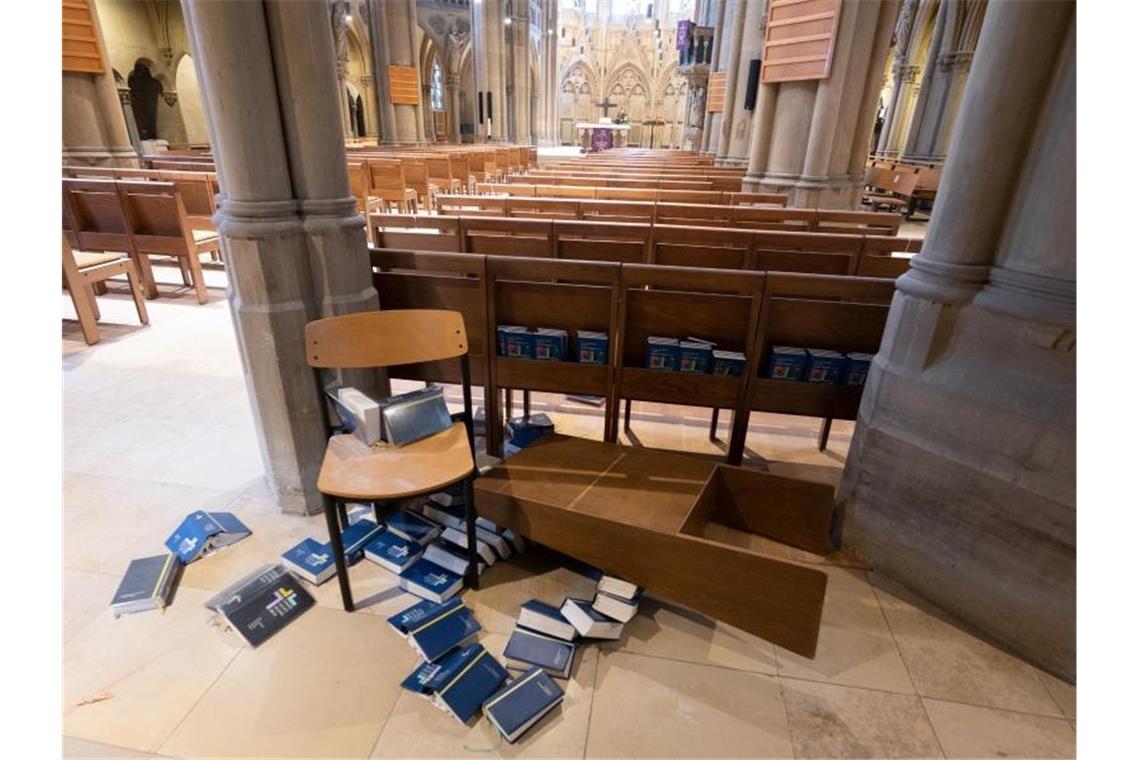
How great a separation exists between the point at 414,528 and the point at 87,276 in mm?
4160

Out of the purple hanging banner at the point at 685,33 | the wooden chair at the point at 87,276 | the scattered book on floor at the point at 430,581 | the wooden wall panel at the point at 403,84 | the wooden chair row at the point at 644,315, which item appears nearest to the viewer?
the scattered book on floor at the point at 430,581

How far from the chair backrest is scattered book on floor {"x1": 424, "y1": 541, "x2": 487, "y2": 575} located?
807mm

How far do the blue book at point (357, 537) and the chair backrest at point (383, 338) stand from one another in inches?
29.5

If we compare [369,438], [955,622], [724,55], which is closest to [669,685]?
[955,622]

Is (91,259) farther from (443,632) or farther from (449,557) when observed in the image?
(443,632)

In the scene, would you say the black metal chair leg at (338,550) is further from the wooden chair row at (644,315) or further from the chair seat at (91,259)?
the chair seat at (91,259)

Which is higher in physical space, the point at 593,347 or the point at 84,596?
the point at 593,347

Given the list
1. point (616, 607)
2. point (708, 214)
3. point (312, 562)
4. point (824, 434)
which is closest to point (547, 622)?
point (616, 607)

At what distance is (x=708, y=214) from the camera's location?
4.93m

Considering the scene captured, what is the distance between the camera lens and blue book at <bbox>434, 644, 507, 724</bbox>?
168 cm

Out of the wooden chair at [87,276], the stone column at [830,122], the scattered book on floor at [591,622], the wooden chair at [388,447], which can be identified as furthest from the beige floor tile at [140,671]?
the stone column at [830,122]

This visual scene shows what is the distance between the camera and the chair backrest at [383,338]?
2.25 metres

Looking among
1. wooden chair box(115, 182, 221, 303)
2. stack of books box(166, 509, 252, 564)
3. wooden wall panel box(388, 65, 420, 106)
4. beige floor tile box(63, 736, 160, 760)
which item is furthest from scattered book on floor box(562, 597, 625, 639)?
wooden wall panel box(388, 65, 420, 106)

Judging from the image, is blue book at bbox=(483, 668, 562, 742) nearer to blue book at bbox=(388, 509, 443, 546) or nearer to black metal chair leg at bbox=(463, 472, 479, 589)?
black metal chair leg at bbox=(463, 472, 479, 589)
